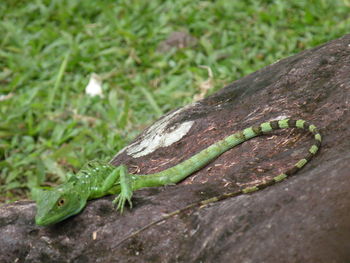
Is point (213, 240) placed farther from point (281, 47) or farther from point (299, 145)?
point (281, 47)

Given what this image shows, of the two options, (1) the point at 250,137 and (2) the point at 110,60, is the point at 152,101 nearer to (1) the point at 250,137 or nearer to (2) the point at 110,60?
(2) the point at 110,60

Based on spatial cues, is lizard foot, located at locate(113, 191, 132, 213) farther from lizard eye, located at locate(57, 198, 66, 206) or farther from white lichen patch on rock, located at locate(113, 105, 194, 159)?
white lichen patch on rock, located at locate(113, 105, 194, 159)

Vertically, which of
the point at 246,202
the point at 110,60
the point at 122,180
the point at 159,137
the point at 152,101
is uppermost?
the point at 122,180

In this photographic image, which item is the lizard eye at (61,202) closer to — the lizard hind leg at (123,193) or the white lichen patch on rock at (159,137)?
the lizard hind leg at (123,193)

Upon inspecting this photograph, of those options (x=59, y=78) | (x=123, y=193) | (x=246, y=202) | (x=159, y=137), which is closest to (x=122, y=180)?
(x=123, y=193)

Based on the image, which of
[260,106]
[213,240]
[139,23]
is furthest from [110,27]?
[213,240]

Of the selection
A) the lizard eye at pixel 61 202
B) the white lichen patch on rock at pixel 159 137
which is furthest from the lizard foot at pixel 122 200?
the white lichen patch on rock at pixel 159 137
